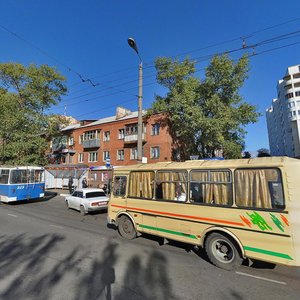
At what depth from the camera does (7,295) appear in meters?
4.51

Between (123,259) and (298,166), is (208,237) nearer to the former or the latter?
(123,259)

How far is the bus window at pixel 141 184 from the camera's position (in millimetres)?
7927

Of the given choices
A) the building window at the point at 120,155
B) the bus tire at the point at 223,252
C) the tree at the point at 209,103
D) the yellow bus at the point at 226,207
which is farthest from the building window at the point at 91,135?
the bus tire at the point at 223,252

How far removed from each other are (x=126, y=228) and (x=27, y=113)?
30488 mm

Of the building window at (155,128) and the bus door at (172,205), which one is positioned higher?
the building window at (155,128)

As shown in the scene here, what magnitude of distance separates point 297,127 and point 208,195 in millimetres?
77370

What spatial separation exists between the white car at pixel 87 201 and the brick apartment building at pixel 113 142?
59.8ft

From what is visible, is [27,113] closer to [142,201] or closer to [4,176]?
[4,176]

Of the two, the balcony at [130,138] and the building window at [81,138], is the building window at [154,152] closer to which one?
the balcony at [130,138]

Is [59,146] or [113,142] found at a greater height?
[59,146]

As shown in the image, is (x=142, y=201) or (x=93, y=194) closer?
(x=142, y=201)

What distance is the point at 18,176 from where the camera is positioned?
1814cm

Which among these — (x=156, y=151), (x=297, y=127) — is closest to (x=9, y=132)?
(x=156, y=151)

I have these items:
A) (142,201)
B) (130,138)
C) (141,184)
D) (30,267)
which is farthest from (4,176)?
(130,138)
